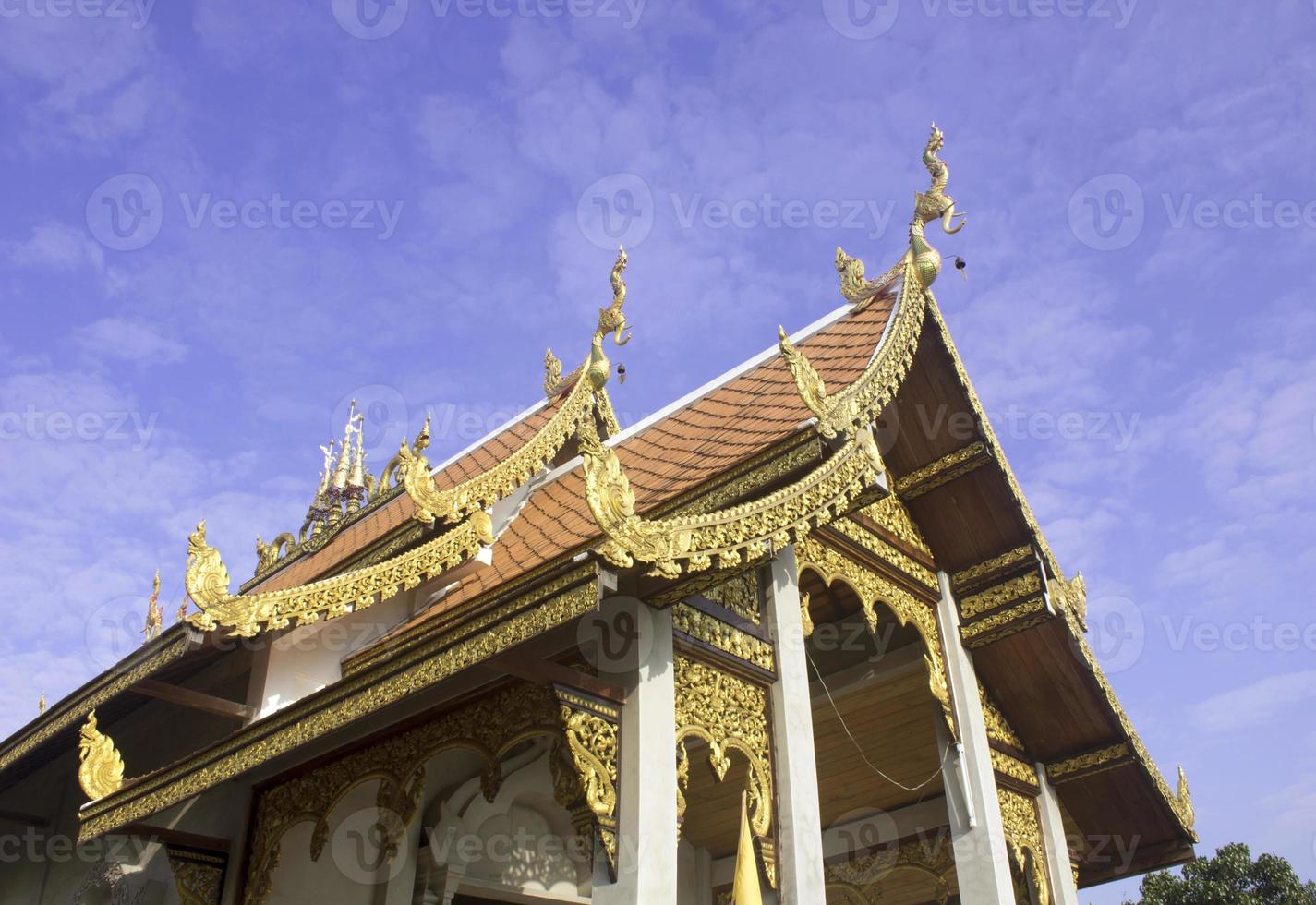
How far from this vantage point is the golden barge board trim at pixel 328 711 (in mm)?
4152

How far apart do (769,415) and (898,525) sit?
1.70 metres

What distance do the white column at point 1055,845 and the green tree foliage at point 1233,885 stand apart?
1359cm

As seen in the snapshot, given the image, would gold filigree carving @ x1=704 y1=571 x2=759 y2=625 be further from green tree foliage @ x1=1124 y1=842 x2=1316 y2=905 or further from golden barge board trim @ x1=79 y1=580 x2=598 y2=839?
green tree foliage @ x1=1124 y1=842 x2=1316 y2=905

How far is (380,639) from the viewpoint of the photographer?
245 inches

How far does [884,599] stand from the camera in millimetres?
6359

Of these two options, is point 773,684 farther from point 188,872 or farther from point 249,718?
point 188,872

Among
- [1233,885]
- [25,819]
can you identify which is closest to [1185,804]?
[25,819]

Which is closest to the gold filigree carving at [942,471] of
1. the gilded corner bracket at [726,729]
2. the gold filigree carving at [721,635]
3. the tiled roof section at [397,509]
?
the gold filigree carving at [721,635]

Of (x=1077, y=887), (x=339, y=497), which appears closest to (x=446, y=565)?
(x=1077, y=887)

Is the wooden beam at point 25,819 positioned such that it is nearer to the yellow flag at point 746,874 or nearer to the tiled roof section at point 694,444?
the tiled roof section at point 694,444

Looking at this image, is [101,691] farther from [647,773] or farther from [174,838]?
[647,773]

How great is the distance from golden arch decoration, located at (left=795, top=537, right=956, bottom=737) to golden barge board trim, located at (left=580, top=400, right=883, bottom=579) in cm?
86

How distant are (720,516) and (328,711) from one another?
2009mm

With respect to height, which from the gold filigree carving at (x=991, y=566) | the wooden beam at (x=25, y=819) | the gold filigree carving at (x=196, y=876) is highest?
the gold filigree carving at (x=991, y=566)
